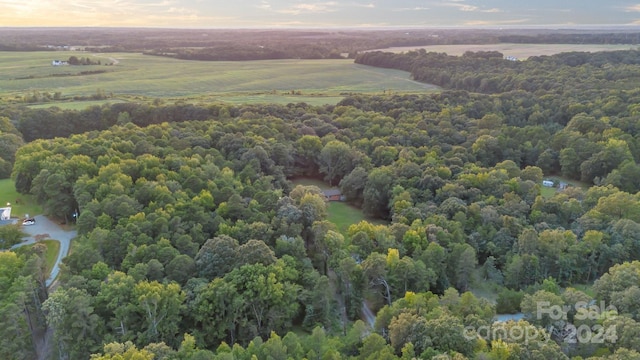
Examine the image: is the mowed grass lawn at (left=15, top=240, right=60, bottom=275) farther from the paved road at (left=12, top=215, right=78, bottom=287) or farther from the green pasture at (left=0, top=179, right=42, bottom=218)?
the green pasture at (left=0, top=179, right=42, bottom=218)

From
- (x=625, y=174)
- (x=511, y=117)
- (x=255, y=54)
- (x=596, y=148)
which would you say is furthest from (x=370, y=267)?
(x=255, y=54)

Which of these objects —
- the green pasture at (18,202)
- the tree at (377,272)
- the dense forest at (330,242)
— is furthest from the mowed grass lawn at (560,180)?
the green pasture at (18,202)

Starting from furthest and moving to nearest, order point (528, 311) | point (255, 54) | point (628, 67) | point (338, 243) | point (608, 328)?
point (255, 54)
point (628, 67)
point (338, 243)
point (528, 311)
point (608, 328)

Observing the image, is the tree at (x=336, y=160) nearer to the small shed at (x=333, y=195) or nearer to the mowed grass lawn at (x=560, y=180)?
the small shed at (x=333, y=195)

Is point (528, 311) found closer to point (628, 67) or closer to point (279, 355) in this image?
point (279, 355)

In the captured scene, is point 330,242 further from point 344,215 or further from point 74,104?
point 74,104

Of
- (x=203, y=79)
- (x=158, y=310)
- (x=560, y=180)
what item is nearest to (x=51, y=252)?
(x=158, y=310)

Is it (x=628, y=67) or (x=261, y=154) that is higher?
(x=628, y=67)
